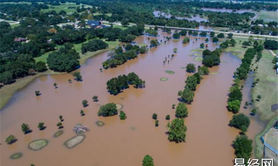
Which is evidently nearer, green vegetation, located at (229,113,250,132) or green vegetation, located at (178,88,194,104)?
green vegetation, located at (229,113,250,132)

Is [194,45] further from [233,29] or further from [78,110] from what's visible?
[78,110]

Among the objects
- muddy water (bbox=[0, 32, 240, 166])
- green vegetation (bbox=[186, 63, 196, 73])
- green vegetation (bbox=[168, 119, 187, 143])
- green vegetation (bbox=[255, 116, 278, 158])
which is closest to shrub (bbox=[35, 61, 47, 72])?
muddy water (bbox=[0, 32, 240, 166])

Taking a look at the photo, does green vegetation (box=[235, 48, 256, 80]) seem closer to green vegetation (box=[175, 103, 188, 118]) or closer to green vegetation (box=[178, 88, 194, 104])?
green vegetation (box=[178, 88, 194, 104])

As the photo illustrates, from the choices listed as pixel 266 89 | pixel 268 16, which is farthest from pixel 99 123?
pixel 268 16

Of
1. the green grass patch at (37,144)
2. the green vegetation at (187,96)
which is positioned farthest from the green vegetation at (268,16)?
the green grass patch at (37,144)

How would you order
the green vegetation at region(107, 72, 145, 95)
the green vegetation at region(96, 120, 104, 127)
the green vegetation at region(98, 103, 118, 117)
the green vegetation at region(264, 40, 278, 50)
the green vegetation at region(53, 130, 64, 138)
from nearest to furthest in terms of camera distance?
the green vegetation at region(53, 130, 64, 138), the green vegetation at region(96, 120, 104, 127), the green vegetation at region(98, 103, 118, 117), the green vegetation at region(107, 72, 145, 95), the green vegetation at region(264, 40, 278, 50)

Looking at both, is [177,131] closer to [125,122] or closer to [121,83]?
[125,122]
